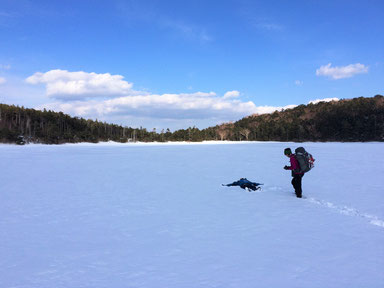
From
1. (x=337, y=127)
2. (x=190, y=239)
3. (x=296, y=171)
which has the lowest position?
(x=190, y=239)

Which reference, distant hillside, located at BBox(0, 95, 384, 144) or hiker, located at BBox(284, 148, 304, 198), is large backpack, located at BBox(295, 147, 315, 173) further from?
distant hillside, located at BBox(0, 95, 384, 144)

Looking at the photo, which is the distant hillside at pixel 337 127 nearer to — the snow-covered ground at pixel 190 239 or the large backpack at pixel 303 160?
the snow-covered ground at pixel 190 239

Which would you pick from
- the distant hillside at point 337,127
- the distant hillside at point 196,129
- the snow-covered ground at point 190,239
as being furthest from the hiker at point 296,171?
the distant hillside at point 337,127

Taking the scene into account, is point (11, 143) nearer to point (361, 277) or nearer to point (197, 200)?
point (197, 200)

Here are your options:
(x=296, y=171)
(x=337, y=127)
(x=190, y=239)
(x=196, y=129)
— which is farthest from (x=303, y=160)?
(x=196, y=129)

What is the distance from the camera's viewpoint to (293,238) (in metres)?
5.97

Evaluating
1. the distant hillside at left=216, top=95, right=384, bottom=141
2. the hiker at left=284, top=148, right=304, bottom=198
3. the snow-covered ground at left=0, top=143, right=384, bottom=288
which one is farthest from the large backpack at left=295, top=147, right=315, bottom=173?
the distant hillside at left=216, top=95, right=384, bottom=141

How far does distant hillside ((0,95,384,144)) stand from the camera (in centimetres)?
9000

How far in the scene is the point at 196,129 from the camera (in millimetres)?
140000

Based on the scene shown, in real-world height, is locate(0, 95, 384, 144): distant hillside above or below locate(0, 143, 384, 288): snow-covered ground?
above

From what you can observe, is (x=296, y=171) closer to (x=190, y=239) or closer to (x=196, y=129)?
(x=190, y=239)

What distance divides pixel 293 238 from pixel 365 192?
7.08 meters

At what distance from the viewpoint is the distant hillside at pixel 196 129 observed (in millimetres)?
90000

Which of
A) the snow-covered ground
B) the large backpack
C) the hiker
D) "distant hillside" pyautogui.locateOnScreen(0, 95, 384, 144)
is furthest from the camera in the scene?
"distant hillside" pyautogui.locateOnScreen(0, 95, 384, 144)
